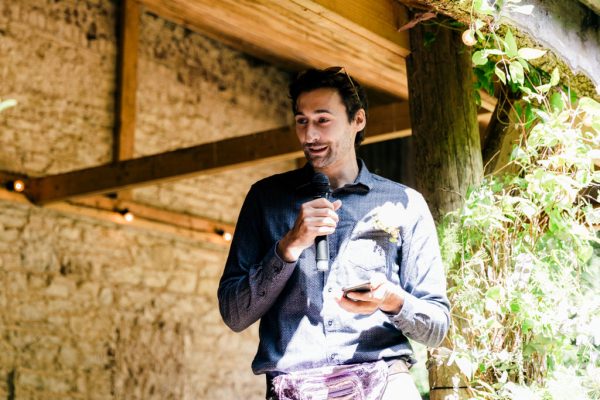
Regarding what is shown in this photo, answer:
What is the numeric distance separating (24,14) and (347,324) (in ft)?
18.4

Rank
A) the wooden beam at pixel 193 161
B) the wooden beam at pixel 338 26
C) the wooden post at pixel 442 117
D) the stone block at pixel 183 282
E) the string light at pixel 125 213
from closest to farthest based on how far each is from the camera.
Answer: the wooden beam at pixel 338 26 → the wooden post at pixel 442 117 → the wooden beam at pixel 193 161 → the string light at pixel 125 213 → the stone block at pixel 183 282

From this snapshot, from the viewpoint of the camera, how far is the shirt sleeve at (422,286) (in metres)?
2.03

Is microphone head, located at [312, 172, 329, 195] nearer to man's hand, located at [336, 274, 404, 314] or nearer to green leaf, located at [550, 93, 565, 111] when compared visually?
man's hand, located at [336, 274, 404, 314]

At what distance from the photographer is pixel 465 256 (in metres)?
2.81

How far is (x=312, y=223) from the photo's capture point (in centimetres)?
193

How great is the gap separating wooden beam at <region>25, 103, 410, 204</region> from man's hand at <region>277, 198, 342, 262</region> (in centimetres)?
318

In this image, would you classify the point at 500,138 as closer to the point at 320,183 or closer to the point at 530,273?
the point at 530,273

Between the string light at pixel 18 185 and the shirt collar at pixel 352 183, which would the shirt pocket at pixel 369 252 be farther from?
the string light at pixel 18 185

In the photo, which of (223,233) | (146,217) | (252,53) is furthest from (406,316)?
(252,53)

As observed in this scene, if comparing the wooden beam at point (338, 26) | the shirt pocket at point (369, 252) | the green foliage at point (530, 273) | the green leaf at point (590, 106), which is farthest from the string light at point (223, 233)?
the shirt pocket at point (369, 252)

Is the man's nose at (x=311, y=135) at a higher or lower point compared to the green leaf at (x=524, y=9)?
lower

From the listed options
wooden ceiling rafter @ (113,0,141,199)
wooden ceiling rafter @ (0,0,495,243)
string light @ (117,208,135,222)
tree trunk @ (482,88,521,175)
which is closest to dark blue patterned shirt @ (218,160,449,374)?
wooden ceiling rafter @ (0,0,495,243)

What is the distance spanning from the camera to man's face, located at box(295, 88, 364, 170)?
88.0 inches

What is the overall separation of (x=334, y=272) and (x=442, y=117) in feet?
3.84
